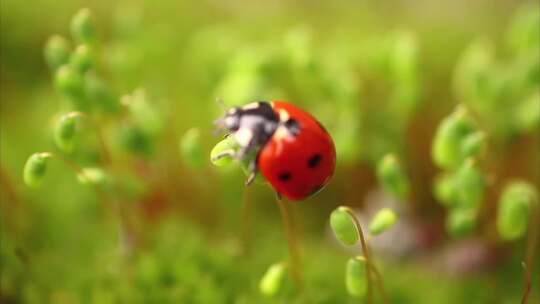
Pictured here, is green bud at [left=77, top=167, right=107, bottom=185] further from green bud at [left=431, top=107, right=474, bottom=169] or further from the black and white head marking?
green bud at [left=431, top=107, right=474, bottom=169]

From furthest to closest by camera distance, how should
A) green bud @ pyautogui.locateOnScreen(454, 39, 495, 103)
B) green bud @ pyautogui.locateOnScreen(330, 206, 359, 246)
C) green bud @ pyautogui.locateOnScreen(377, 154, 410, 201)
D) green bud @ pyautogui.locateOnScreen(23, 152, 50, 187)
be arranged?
green bud @ pyautogui.locateOnScreen(454, 39, 495, 103) < green bud @ pyautogui.locateOnScreen(377, 154, 410, 201) < green bud @ pyautogui.locateOnScreen(23, 152, 50, 187) < green bud @ pyautogui.locateOnScreen(330, 206, 359, 246)

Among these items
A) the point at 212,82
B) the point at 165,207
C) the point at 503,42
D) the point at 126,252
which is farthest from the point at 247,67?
the point at 503,42

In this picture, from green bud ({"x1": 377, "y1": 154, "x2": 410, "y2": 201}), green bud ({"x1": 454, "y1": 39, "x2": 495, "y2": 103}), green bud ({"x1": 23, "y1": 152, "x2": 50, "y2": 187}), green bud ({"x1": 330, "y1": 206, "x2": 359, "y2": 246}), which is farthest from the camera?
green bud ({"x1": 454, "y1": 39, "x2": 495, "y2": 103})

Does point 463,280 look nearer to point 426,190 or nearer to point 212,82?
point 426,190

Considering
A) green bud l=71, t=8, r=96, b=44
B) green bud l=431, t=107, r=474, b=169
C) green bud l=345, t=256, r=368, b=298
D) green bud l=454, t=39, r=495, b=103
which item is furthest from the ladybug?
green bud l=454, t=39, r=495, b=103

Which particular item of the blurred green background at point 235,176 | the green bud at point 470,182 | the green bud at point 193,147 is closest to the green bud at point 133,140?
the blurred green background at point 235,176

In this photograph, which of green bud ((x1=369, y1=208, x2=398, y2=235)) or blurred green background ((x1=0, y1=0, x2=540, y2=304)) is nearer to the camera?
green bud ((x1=369, y1=208, x2=398, y2=235))
